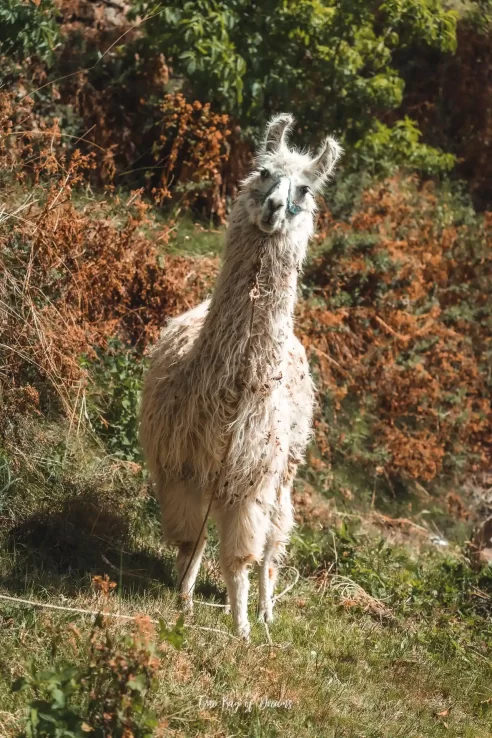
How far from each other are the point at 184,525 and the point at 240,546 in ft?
1.23

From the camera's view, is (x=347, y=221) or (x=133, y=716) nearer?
(x=133, y=716)

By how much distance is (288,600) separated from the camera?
6.27 meters

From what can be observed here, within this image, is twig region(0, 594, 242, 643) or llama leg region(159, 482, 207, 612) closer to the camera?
twig region(0, 594, 242, 643)

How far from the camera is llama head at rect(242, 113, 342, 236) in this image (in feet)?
16.4

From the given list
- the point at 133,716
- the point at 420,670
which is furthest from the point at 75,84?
the point at 133,716

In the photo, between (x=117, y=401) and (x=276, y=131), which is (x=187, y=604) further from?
(x=276, y=131)

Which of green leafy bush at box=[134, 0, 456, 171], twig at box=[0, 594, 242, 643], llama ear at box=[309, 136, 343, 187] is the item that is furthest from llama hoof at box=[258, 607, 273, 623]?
green leafy bush at box=[134, 0, 456, 171]

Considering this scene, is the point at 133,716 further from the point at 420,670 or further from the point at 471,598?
the point at 471,598

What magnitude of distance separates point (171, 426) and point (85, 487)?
48.7 inches

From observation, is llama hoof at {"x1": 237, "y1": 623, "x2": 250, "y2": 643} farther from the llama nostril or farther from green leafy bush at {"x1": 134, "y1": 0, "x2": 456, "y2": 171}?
green leafy bush at {"x1": 134, "y1": 0, "x2": 456, "y2": 171}

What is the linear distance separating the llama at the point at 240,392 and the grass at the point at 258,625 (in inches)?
19.3

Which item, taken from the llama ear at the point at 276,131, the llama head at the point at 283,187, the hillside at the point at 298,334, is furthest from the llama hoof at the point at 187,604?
the llama ear at the point at 276,131

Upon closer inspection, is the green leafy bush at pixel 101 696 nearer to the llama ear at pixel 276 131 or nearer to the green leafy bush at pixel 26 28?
the llama ear at pixel 276 131

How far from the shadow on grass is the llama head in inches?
73.5
